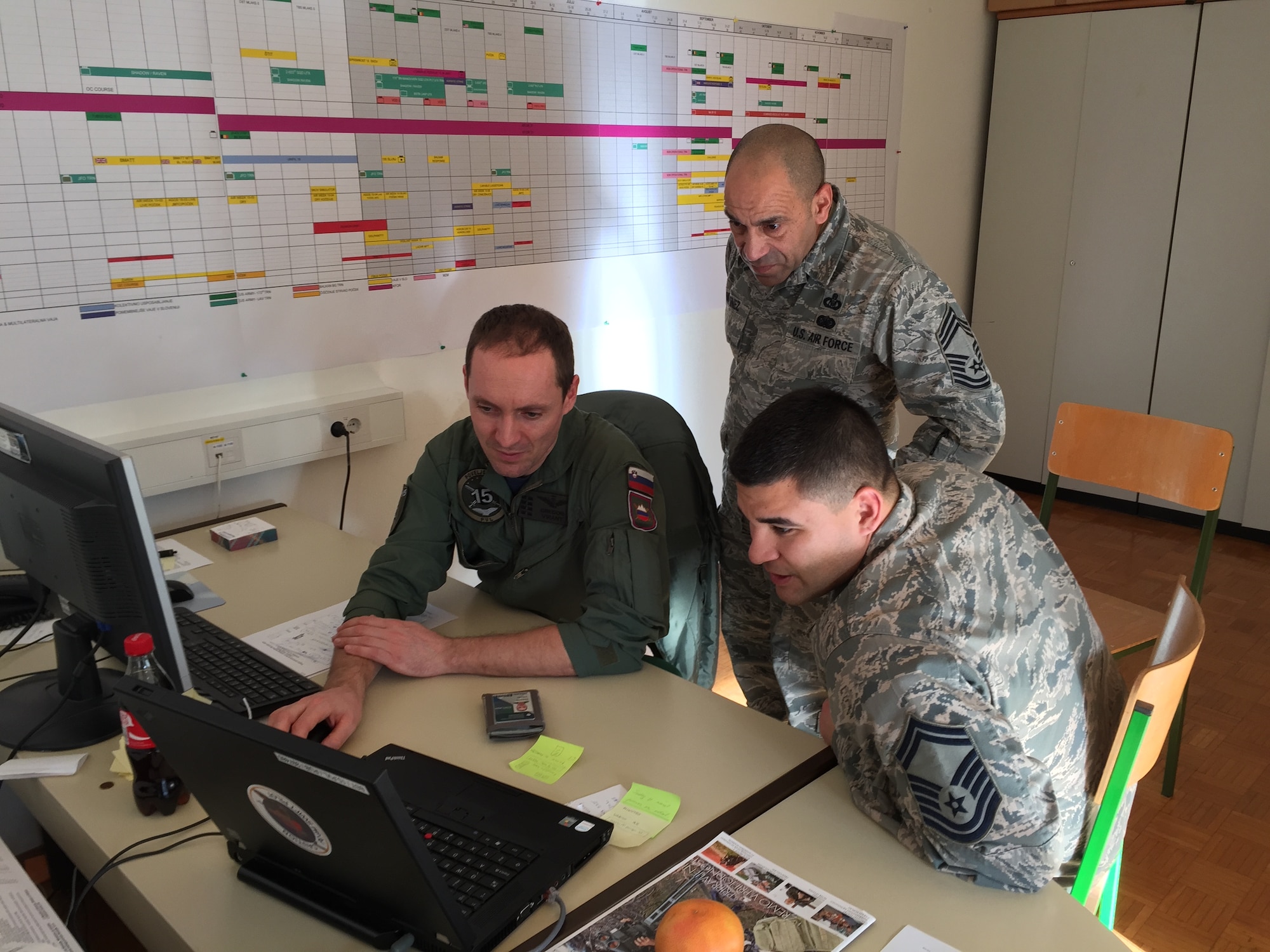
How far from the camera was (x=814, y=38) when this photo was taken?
348 centimetres

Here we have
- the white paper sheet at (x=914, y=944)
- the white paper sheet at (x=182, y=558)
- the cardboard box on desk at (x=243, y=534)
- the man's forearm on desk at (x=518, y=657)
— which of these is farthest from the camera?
the cardboard box on desk at (x=243, y=534)

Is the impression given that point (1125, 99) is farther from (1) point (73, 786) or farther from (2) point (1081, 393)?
(1) point (73, 786)

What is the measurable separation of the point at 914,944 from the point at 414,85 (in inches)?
85.8

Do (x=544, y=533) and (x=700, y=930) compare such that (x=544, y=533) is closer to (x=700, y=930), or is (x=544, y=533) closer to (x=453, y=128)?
(x=700, y=930)

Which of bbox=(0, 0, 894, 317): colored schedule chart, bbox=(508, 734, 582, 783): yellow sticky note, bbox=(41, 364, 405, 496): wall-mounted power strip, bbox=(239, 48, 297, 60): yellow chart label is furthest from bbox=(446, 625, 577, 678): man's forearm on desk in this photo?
bbox=(239, 48, 297, 60): yellow chart label

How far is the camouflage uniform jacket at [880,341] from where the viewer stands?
203 centimetres

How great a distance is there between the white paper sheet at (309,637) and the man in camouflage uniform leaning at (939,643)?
719mm

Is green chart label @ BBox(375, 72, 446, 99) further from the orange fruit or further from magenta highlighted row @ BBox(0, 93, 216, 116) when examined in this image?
the orange fruit

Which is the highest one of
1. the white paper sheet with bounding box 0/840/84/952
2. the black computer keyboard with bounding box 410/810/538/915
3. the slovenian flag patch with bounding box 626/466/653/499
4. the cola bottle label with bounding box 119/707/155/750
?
the slovenian flag patch with bounding box 626/466/653/499

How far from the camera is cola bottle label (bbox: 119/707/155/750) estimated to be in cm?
122

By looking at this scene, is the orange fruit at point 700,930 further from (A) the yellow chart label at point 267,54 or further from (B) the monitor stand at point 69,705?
(A) the yellow chart label at point 267,54

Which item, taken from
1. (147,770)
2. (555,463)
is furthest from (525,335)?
(147,770)

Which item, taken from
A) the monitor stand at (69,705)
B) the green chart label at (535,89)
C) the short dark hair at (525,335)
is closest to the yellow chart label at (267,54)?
the green chart label at (535,89)

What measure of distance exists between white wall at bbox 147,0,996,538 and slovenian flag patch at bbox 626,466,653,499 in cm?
105
